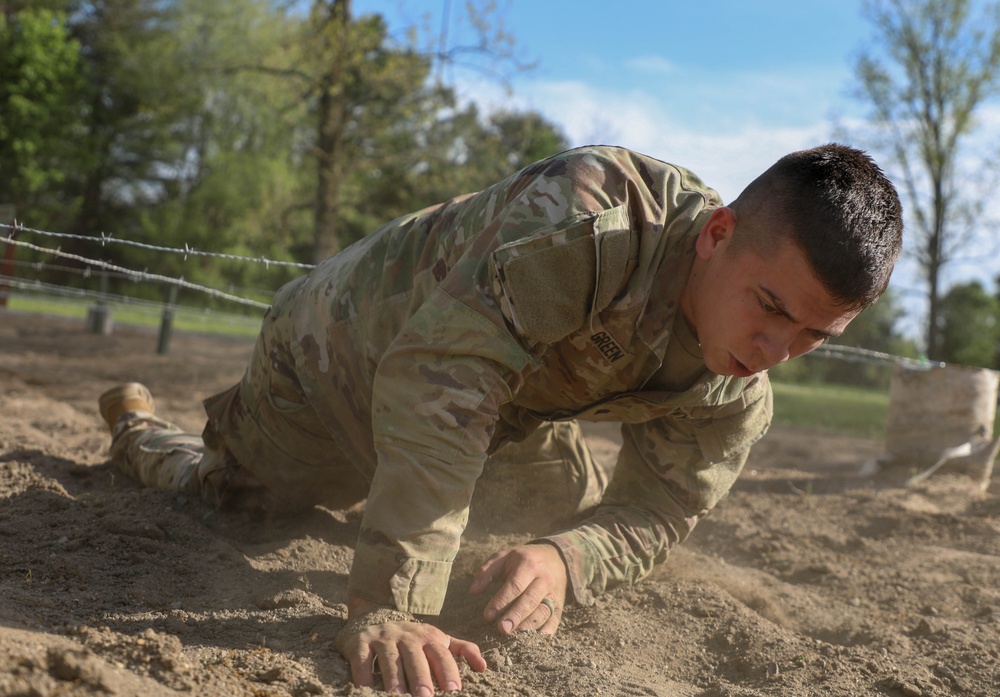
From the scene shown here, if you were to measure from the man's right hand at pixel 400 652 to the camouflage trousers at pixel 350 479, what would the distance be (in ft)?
3.69

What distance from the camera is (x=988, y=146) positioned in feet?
59.2

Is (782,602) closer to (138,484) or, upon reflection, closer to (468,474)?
(468,474)

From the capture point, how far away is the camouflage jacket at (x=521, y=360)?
6.73ft

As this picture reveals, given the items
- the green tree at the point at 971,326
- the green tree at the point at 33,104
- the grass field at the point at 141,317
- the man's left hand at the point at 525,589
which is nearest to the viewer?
the man's left hand at the point at 525,589

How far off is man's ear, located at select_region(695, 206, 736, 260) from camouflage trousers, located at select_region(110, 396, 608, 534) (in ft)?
4.09

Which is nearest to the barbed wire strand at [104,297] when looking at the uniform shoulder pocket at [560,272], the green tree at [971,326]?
the uniform shoulder pocket at [560,272]

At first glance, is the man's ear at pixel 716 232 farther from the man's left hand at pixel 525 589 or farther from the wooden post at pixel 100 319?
the wooden post at pixel 100 319

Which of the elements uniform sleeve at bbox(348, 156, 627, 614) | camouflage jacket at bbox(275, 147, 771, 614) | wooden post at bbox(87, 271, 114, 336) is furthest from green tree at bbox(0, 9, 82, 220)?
uniform sleeve at bbox(348, 156, 627, 614)

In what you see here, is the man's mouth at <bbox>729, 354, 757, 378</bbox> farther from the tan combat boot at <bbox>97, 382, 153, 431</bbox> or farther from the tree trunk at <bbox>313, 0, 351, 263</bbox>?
the tree trunk at <bbox>313, 0, 351, 263</bbox>

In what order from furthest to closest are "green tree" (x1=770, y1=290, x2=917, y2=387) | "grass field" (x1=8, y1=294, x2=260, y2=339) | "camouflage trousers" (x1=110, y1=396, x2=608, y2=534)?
"green tree" (x1=770, y1=290, x2=917, y2=387) → "grass field" (x1=8, y1=294, x2=260, y2=339) → "camouflage trousers" (x1=110, y1=396, x2=608, y2=534)

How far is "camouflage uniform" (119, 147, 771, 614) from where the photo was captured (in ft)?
6.73

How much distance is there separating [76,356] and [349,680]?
7.47m

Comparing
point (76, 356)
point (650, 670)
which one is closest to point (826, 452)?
point (650, 670)

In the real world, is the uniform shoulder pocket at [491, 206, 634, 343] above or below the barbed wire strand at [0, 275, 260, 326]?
above
